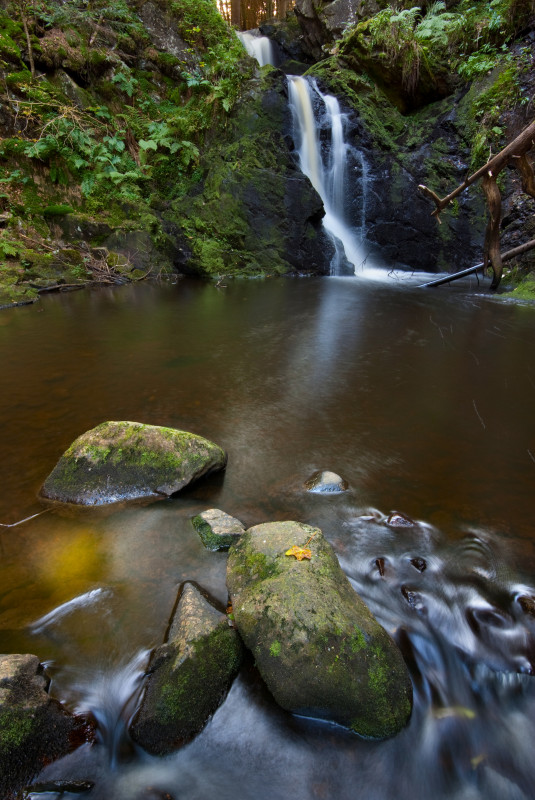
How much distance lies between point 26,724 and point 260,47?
2512cm

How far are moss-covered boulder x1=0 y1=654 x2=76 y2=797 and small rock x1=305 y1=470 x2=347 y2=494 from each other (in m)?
1.71

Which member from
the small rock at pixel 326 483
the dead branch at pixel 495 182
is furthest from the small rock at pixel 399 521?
the dead branch at pixel 495 182

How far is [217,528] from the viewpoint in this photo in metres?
2.23

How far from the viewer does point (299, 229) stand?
12.8m

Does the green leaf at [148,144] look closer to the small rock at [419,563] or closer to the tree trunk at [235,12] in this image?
the small rock at [419,563]

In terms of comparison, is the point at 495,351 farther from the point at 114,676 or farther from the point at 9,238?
the point at 9,238

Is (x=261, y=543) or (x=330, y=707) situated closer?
(x=330, y=707)

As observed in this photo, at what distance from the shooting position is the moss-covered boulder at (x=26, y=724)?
4.06ft

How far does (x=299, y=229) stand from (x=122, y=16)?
10616 millimetres

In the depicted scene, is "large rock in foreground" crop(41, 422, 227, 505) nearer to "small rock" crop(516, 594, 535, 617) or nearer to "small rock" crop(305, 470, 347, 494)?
"small rock" crop(305, 470, 347, 494)

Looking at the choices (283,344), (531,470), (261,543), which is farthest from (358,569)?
(283,344)

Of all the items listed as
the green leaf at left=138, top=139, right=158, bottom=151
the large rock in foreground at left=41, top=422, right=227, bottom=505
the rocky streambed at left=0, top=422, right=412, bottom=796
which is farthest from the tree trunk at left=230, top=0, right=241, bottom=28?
the rocky streambed at left=0, top=422, right=412, bottom=796

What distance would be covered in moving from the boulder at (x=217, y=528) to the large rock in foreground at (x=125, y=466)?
0.34 metres

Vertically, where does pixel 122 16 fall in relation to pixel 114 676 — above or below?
above
